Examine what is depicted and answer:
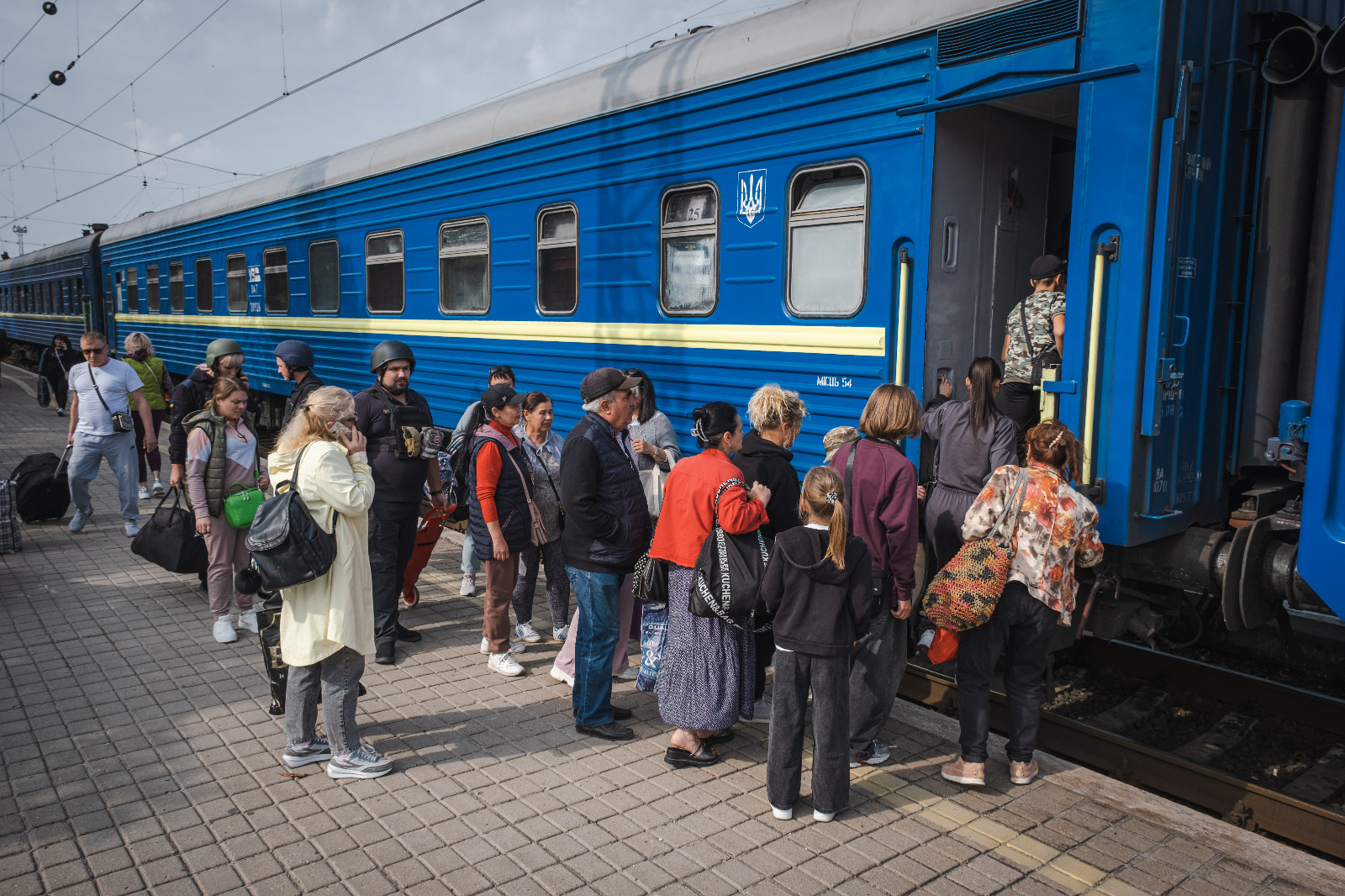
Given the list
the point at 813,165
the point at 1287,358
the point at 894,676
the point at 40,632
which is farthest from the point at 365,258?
the point at 1287,358

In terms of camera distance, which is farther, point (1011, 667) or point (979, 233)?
point (979, 233)

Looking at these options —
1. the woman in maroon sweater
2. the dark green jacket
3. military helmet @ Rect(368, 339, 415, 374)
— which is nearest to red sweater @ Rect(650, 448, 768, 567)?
the woman in maroon sweater

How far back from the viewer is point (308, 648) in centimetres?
398

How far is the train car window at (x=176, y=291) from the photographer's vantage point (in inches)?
631

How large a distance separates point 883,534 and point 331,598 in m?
2.33

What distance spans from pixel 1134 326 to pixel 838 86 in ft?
6.79

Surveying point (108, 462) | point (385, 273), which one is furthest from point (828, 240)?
point (108, 462)

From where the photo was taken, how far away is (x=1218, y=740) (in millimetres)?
4773

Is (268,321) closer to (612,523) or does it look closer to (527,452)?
(527,452)

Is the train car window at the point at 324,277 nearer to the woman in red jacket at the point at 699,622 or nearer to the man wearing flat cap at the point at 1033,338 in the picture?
the woman in red jacket at the point at 699,622

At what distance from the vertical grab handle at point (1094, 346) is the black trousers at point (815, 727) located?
61.8 inches

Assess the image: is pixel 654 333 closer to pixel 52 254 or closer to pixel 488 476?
pixel 488 476

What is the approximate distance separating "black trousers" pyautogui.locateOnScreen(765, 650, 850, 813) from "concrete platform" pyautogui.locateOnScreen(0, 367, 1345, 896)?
0.47ft

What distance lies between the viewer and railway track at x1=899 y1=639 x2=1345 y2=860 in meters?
4.09
